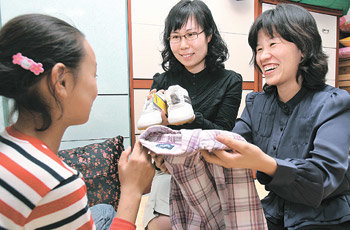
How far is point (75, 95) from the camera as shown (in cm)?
58

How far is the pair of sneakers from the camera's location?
0.95 m

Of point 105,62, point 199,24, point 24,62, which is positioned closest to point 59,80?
point 24,62

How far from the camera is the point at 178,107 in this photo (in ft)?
3.19

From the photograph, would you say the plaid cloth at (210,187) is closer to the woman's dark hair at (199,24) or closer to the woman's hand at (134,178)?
the woman's hand at (134,178)

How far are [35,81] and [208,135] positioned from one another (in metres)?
0.40

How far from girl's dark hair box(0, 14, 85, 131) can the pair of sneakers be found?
481mm

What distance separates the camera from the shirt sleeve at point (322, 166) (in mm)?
637

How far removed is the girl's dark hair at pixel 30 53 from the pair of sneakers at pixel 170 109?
481 mm

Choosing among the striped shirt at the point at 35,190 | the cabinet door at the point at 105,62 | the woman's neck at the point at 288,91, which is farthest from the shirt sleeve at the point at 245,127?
the cabinet door at the point at 105,62

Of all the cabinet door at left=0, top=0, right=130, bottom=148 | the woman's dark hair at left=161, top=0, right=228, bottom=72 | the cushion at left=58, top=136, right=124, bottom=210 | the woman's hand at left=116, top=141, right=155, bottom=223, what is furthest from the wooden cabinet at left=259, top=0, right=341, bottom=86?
the woman's hand at left=116, top=141, right=155, bottom=223

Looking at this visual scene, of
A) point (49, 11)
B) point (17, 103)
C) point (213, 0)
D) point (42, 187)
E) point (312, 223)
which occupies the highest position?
point (213, 0)

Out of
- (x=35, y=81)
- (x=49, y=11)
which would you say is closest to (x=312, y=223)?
(x=35, y=81)

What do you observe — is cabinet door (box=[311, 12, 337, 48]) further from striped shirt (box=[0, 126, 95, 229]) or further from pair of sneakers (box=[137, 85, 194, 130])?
striped shirt (box=[0, 126, 95, 229])

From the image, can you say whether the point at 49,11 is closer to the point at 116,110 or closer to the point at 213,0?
the point at 116,110
